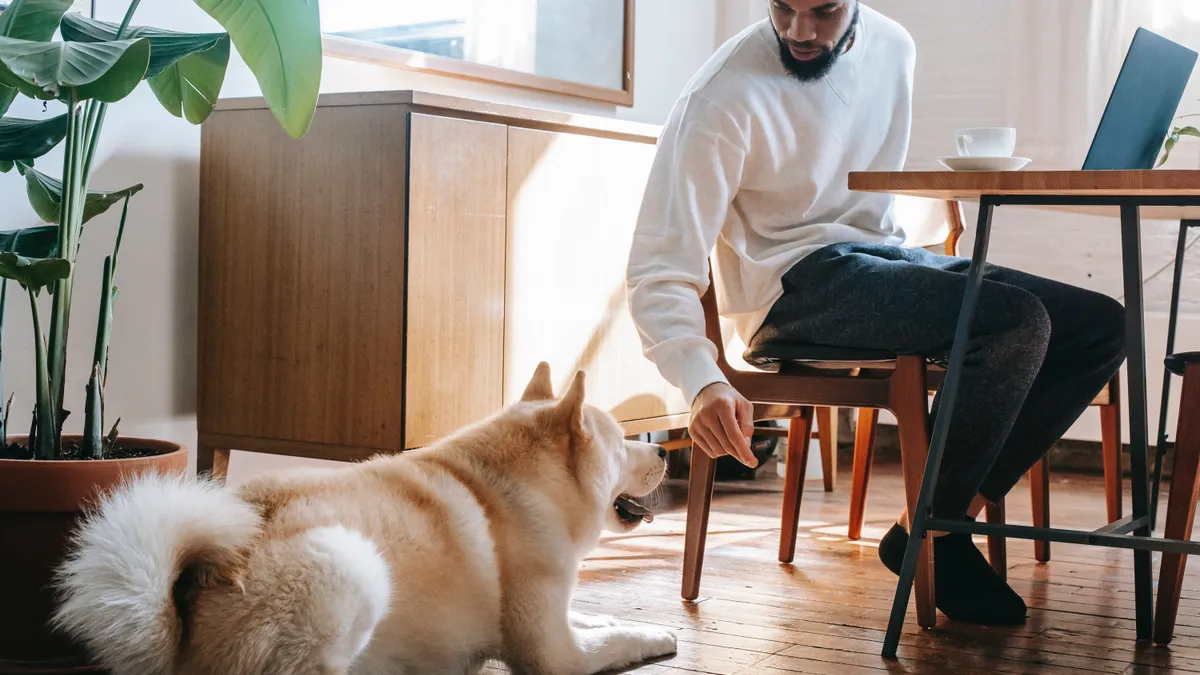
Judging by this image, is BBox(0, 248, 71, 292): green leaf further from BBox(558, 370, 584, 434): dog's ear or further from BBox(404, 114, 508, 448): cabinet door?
BBox(404, 114, 508, 448): cabinet door

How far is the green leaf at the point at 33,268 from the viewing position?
5.35ft

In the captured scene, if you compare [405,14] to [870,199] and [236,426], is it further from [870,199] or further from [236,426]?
[870,199]

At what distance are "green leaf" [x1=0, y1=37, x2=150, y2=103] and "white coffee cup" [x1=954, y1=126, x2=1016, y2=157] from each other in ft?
3.83

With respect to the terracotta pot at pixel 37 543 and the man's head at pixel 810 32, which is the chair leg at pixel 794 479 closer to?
the man's head at pixel 810 32

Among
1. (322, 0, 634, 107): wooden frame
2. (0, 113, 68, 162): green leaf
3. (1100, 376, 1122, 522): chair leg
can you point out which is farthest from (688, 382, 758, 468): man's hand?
(322, 0, 634, 107): wooden frame

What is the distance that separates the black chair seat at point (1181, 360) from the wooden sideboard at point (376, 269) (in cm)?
127

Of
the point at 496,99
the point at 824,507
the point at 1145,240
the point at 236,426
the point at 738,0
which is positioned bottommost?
the point at 824,507

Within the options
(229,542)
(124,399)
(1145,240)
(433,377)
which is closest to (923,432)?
(433,377)

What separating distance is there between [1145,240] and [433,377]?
2528 millimetres

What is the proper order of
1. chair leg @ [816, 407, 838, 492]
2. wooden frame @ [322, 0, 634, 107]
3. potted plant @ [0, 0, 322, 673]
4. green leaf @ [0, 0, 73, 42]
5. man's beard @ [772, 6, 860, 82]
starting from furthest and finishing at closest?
Result: chair leg @ [816, 407, 838, 492] < wooden frame @ [322, 0, 634, 107] < man's beard @ [772, 6, 860, 82] < green leaf @ [0, 0, 73, 42] < potted plant @ [0, 0, 322, 673]

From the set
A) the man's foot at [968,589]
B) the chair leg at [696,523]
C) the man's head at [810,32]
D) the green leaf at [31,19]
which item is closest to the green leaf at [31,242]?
the green leaf at [31,19]

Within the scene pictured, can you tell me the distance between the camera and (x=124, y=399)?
2.56 meters

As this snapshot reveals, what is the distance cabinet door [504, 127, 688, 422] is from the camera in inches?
106

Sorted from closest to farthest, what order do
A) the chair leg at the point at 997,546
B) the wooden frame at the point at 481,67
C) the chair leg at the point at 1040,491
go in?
the chair leg at the point at 997,546
the chair leg at the point at 1040,491
the wooden frame at the point at 481,67
